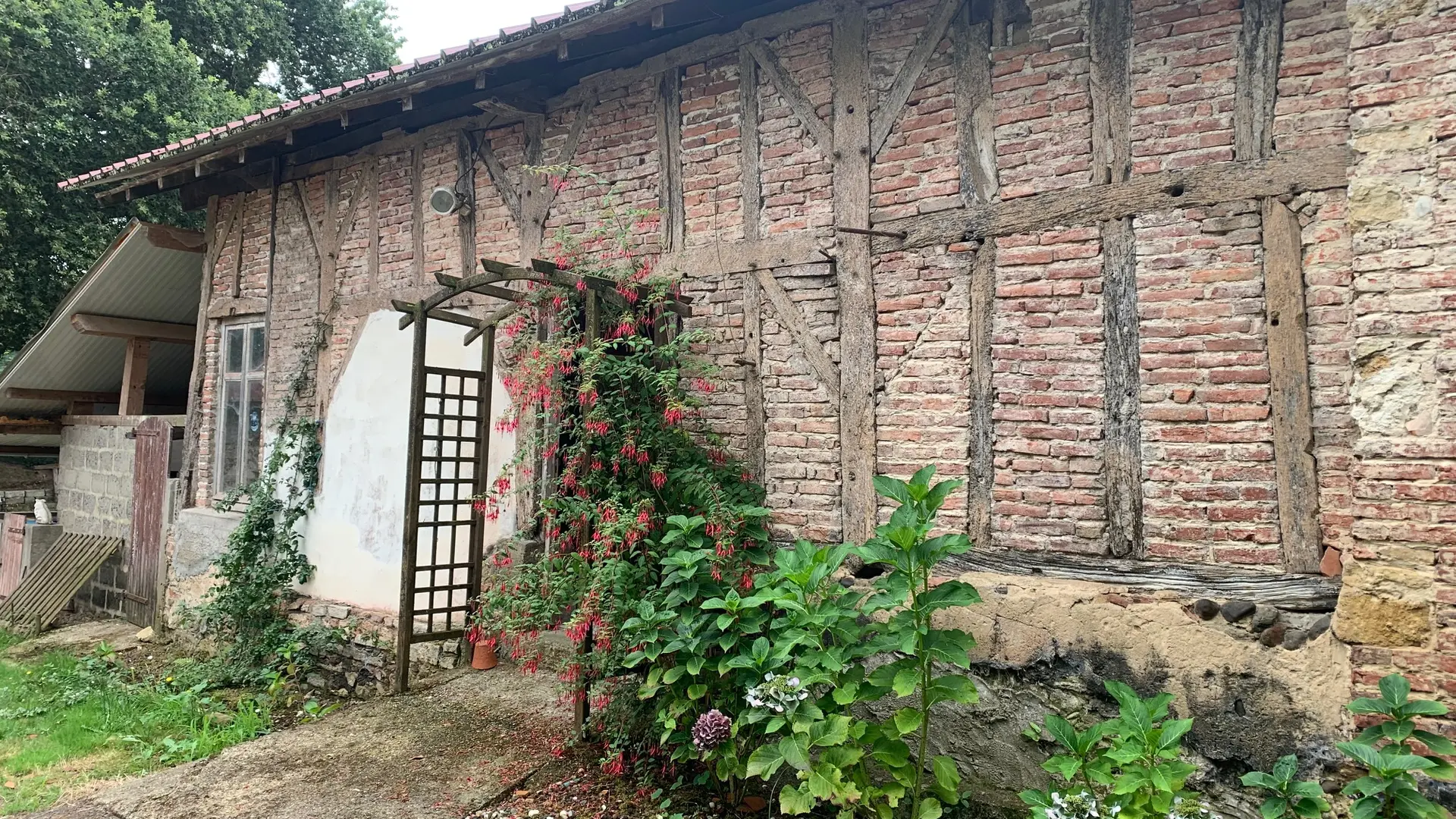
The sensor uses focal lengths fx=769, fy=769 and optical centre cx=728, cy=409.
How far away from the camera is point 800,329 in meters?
4.29

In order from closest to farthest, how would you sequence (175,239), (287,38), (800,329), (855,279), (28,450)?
(855,279) → (800,329) → (175,239) → (28,450) → (287,38)

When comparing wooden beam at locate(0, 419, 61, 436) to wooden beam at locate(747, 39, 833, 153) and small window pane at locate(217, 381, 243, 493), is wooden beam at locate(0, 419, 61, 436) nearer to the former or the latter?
small window pane at locate(217, 381, 243, 493)

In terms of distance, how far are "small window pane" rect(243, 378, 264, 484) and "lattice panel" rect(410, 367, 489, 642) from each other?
218 cm

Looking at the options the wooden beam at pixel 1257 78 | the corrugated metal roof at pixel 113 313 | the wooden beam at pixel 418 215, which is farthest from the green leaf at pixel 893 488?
the corrugated metal roof at pixel 113 313

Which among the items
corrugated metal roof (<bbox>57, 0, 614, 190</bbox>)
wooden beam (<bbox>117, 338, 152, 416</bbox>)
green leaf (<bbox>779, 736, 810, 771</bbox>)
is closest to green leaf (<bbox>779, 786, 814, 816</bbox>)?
green leaf (<bbox>779, 736, 810, 771</bbox>)

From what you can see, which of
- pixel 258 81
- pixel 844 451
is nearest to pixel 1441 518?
pixel 844 451

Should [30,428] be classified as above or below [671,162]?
below

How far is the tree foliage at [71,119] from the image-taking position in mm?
9516

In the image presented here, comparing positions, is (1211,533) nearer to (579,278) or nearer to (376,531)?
(579,278)

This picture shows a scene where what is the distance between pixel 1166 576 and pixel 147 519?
28.7 ft

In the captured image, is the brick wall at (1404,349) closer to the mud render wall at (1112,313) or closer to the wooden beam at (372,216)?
the mud render wall at (1112,313)

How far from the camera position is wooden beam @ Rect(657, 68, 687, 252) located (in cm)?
476

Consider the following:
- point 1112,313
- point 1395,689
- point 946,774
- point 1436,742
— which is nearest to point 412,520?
point 946,774

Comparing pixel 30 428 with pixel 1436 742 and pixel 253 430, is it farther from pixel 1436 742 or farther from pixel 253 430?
pixel 1436 742
